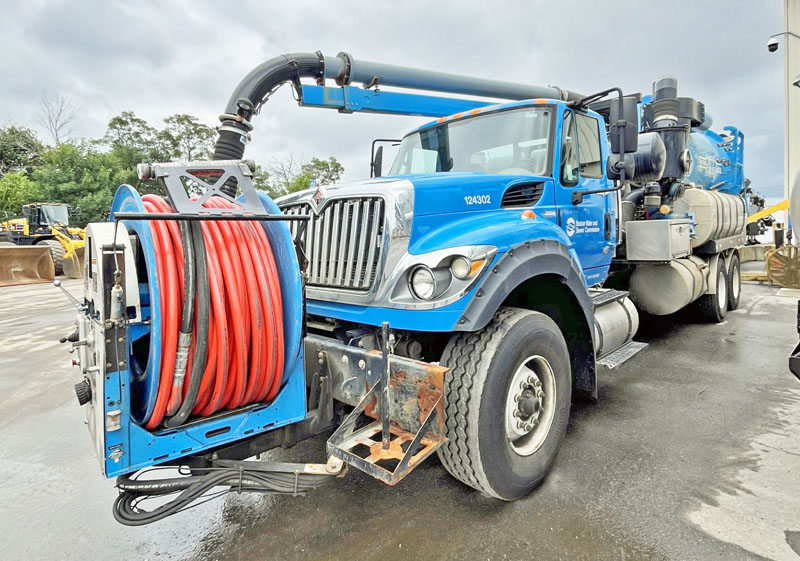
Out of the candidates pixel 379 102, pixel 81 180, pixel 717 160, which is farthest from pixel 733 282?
pixel 81 180

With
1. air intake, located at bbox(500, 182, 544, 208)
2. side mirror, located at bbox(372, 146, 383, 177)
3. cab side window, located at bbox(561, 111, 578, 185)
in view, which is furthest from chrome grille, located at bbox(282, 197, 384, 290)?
side mirror, located at bbox(372, 146, 383, 177)

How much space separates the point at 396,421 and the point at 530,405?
81 centimetres

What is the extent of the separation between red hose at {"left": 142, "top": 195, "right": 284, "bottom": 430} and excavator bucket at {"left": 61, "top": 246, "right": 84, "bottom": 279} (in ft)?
58.9

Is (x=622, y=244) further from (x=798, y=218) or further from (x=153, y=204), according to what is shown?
(x=153, y=204)

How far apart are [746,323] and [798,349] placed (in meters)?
5.40

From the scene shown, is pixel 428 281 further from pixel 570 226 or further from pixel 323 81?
pixel 323 81

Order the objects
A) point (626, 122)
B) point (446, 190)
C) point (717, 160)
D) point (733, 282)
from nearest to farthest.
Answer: point (446, 190) < point (626, 122) < point (733, 282) < point (717, 160)

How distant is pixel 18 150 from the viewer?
37.3 m

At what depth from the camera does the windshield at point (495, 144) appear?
3.48m

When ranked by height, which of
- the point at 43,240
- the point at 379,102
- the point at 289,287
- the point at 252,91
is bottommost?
the point at 289,287

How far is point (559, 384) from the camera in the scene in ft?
9.42

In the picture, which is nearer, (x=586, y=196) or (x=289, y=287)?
(x=289, y=287)

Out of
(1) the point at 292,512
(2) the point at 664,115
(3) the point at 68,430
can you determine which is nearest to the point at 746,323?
(2) the point at 664,115

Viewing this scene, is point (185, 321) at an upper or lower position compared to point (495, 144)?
lower
